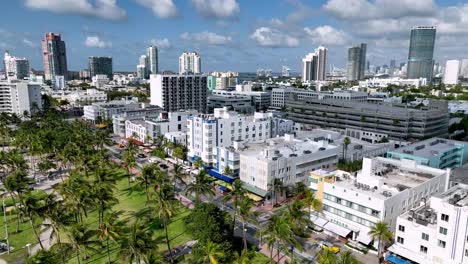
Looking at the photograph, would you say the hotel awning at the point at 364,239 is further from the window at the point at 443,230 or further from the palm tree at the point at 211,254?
the palm tree at the point at 211,254

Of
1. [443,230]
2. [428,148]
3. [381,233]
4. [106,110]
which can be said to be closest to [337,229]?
[381,233]

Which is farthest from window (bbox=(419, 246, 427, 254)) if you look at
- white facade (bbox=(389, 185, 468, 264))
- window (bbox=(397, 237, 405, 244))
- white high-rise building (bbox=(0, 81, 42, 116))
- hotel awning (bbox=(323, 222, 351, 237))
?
white high-rise building (bbox=(0, 81, 42, 116))

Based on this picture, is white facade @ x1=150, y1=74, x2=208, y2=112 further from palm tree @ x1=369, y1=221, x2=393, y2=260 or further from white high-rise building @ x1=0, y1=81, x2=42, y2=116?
palm tree @ x1=369, y1=221, x2=393, y2=260

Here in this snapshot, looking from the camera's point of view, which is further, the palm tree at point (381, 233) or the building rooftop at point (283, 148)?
the building rooftop at point (283, 148)

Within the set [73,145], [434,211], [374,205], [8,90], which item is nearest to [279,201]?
[374,205]

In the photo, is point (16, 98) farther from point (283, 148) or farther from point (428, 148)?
point (428, 148)

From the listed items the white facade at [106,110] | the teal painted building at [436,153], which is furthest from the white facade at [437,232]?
the white facade at [106,110]

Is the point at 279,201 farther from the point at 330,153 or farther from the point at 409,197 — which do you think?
the point at 409,197
